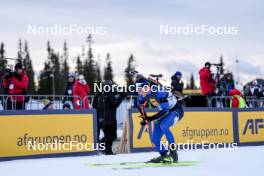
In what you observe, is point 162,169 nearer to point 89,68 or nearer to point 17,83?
point 17,83

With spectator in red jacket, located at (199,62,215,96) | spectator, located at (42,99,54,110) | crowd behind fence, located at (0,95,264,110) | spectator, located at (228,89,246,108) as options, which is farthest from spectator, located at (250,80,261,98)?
spectator, located at (42,99,54,110)

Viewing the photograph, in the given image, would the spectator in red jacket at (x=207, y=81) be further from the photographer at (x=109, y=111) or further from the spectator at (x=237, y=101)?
the photographer at (x=109, y=111)

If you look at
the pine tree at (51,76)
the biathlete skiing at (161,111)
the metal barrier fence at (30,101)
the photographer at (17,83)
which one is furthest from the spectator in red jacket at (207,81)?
the pine tree at (51,76)

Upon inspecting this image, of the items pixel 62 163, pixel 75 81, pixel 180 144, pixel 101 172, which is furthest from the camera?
pixel 75 81

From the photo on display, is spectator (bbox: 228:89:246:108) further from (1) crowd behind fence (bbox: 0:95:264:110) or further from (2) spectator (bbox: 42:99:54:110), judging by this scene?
(2) spectator (bbox: 42:99:54:110)

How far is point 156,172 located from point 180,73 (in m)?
7.73

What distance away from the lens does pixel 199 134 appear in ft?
49.7

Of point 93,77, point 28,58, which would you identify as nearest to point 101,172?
point 93,77

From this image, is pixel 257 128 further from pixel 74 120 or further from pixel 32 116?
pixel 32 116

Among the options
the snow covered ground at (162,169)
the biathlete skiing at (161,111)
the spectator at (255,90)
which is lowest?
the snow covered ground at (162,169)

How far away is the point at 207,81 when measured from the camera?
55.3ft

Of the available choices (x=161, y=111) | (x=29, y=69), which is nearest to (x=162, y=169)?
(x=161, y=111)

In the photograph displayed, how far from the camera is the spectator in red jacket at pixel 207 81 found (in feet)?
54.8

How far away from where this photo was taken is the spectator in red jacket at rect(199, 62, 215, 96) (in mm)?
16709
